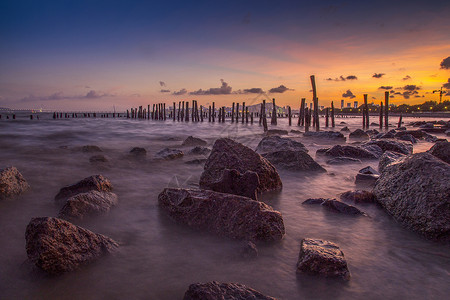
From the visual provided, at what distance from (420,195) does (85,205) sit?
4.22m

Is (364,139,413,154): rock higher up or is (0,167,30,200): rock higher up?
(364,139,413,154): rock

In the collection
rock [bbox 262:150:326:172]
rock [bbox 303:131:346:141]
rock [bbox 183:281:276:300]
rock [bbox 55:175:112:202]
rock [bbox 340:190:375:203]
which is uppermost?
rock [bbox 303:131:346:141]

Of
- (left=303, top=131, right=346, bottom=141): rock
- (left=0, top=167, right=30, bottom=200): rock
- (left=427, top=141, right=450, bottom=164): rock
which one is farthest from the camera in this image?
(left=303, top=131, right=346, bottom=141): rock

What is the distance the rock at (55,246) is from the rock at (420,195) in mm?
3562

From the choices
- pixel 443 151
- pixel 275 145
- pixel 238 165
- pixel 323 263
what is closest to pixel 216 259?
pixel 323 263

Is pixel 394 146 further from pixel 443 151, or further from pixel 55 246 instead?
pixel 55 246

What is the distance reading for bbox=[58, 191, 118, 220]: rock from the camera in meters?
3.54

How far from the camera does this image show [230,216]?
10.3 ft

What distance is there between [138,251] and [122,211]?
124 centimetres

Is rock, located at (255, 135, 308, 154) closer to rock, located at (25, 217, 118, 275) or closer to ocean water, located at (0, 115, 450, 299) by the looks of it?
ocean water, located at (0, 115, 450, 299)

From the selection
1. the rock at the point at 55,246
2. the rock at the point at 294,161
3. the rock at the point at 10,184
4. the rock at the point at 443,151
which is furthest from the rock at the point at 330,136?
the rock at the point at 55,246

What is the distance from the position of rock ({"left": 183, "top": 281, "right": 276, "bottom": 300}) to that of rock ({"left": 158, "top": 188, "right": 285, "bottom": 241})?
106 cm

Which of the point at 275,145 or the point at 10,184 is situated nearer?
the point at 10,184

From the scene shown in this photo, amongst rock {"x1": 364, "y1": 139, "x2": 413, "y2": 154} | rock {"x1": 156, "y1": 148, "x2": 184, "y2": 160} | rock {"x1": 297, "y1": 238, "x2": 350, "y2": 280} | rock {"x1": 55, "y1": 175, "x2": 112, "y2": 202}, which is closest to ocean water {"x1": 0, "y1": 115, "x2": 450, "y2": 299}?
rock {"x1": 297, "y1": 238, "x2": 350, "y2": 280}
